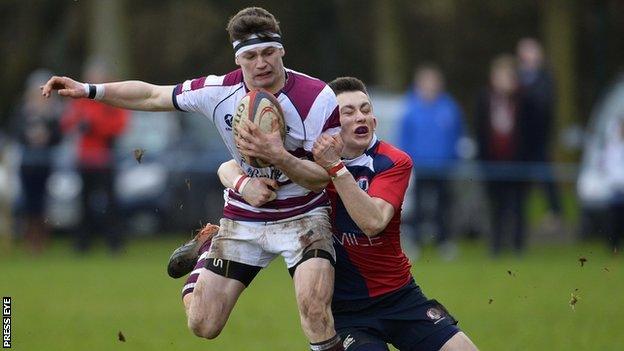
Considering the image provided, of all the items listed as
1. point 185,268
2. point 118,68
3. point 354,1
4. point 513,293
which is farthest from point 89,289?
point 354,1

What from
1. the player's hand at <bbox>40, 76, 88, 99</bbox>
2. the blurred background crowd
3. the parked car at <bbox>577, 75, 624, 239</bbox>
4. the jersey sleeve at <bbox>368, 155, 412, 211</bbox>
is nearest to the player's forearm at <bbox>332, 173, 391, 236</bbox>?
the jersey sleeve at <bbox>368, 155, 412, 211</bbox>

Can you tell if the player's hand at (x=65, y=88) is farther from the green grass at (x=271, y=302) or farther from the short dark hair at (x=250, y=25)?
the green grass at (x=271, y=302)

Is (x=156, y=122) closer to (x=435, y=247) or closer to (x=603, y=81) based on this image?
(x=435, y=247)

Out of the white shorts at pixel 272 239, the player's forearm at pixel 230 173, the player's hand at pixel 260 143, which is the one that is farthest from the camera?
the player's forearm at pixel 230 173

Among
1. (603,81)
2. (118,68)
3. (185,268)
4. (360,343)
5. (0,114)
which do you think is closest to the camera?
(360,343)

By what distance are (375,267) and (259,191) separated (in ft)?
2.33

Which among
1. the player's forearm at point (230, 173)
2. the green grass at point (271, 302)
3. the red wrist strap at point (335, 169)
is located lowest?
the green grass at point (271, 302)

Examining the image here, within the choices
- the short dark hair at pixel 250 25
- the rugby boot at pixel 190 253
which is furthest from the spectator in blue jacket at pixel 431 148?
the short dark hair at pixel 250 25

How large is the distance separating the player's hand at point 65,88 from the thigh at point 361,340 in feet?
6.03

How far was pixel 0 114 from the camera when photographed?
27.0 metres

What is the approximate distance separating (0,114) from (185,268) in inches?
783

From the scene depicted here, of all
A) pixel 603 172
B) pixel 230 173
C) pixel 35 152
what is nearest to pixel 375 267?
pixel 230 173

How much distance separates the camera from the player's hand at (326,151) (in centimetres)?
687

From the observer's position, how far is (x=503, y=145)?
53.8ft
